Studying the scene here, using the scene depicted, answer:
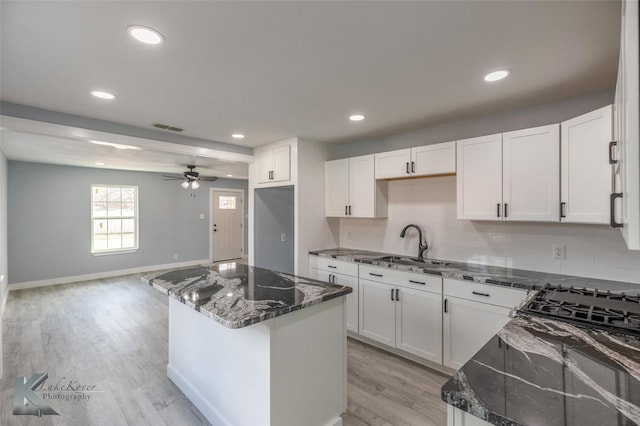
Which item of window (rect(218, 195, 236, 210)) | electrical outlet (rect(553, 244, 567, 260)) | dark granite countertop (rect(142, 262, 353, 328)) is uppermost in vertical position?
window (rect(218, 195, 236, 210))

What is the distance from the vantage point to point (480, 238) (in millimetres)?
3039

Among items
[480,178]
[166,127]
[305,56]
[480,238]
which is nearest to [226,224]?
[166,127]

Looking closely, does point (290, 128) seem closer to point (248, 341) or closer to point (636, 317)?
point (248, 341)

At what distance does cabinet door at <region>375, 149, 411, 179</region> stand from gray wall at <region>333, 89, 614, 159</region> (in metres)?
0.37

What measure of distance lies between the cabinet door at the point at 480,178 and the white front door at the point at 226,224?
21.9 ft

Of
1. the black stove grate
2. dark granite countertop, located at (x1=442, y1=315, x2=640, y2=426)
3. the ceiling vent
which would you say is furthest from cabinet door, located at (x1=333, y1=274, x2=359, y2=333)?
the ceiling vent

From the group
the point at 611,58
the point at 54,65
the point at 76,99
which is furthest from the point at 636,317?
the point at 76,99

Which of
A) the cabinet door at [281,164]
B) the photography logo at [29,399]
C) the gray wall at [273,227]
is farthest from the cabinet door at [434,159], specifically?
the photography logo at [29,399]

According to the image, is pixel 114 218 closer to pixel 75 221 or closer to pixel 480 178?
pixel 75 221

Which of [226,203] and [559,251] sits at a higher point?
[226,203]

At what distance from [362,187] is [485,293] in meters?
1.80

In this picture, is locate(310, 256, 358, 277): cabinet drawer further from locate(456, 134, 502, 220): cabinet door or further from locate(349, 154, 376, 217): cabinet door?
locate(456, 134, 502, 220): cabinet door

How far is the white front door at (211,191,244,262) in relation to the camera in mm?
8117

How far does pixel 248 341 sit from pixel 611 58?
2.88 meters
